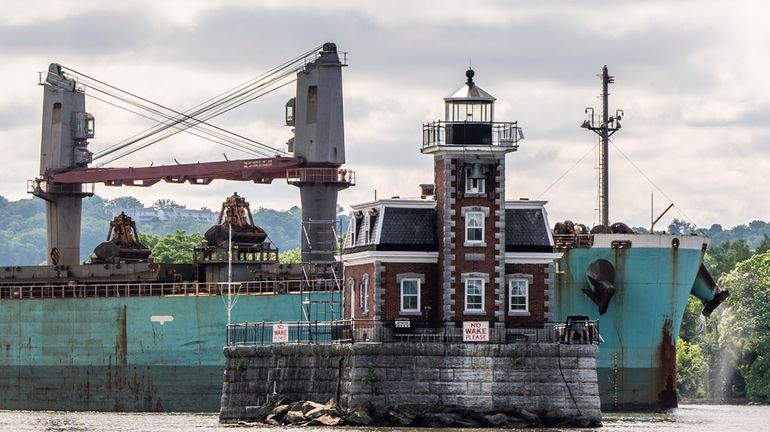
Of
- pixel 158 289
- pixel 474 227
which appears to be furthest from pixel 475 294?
pixel 158 289

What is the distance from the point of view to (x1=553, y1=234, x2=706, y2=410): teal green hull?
108 m

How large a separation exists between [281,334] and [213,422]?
507cm

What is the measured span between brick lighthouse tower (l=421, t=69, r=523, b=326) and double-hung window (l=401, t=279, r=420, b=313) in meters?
0.99

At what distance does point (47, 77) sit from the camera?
140 meters

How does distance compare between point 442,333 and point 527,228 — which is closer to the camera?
point 442,333

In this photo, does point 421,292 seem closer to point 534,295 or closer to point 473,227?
point 473,227

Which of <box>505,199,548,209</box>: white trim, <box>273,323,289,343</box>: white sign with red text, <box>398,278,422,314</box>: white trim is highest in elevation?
<box>505,199,548,209</box>: white trim

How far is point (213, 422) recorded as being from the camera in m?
90.0

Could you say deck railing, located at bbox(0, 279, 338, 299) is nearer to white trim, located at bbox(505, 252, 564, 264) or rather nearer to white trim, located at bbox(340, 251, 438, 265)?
white trim, located at bbox(340, 251, 438, 265)

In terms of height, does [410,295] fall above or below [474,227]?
below

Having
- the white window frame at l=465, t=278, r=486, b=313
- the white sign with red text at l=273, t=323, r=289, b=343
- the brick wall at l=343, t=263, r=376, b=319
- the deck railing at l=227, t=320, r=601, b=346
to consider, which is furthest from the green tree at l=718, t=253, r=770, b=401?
the white window frame at l=465, t=278, r=486, b=313

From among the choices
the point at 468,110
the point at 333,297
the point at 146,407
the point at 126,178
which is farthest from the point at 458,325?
the point at 126,178

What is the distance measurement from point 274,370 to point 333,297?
23.6m

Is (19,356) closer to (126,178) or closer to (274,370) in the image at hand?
(126,178)
